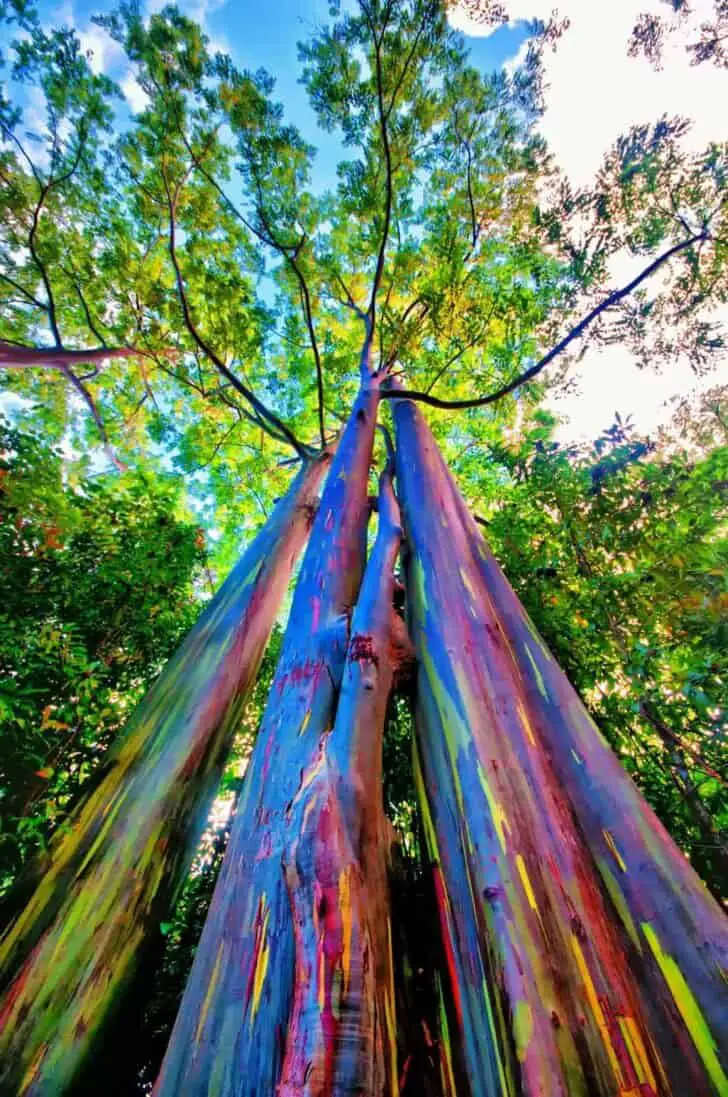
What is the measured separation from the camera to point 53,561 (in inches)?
102

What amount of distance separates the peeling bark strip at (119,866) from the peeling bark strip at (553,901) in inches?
43.4

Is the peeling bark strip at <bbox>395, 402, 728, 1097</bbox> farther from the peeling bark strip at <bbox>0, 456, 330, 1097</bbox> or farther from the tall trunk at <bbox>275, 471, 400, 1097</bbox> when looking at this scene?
the peeling bark strip at <bbox>0, 456, 330, 1097</bbox>

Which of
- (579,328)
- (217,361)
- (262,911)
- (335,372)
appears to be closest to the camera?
(262,911)

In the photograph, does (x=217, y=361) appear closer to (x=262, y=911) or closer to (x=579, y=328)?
(x=579, y=328)

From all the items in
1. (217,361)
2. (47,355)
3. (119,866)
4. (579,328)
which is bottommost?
(119,866)

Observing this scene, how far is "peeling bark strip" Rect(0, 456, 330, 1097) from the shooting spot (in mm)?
1297

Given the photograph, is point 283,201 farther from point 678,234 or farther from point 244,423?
point 678,234

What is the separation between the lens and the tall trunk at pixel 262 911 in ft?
3.07

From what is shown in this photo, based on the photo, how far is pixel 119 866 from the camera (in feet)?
5.55

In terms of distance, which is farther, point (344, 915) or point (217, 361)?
point (217, 361)

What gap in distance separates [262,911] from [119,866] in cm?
93

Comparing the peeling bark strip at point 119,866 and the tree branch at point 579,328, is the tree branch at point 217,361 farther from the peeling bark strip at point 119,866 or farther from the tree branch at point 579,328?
the peeling bark strip at point 119,866

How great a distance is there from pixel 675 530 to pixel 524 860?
7.05ft

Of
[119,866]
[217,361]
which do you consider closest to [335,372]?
[217,361]
